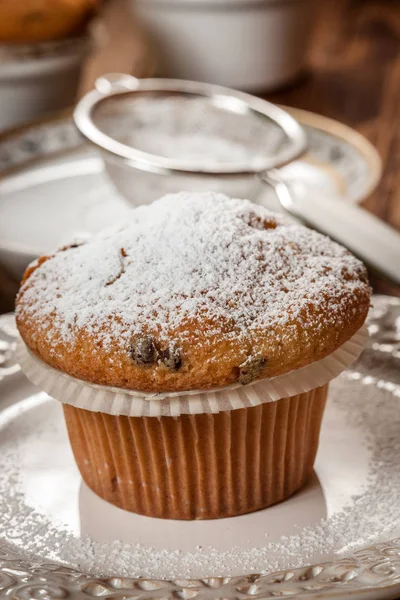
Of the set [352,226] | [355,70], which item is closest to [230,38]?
[355,70]

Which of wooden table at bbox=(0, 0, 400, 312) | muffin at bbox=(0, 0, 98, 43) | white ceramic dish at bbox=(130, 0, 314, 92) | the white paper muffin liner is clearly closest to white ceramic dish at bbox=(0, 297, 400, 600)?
the white paper muffin liner

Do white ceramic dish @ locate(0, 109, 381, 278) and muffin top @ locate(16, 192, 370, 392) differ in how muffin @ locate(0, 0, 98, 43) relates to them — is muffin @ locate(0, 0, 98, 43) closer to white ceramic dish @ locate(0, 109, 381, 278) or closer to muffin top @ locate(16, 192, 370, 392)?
white ceramic dish @ locate(0, 109, 381, 278)

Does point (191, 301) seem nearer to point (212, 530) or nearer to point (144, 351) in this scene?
point (144, 351)

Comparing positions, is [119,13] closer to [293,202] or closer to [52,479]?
[293,202]

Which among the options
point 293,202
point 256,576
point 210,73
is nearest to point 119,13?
point 210,73

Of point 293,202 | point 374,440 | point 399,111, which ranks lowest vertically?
point 399,111

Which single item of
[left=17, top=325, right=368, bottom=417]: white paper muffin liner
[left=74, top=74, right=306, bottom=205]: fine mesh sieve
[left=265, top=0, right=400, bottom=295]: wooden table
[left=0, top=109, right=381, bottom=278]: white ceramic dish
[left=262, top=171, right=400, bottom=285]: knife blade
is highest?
[left=17, top=325, right=368, bottom=417]: white paper muffin liner

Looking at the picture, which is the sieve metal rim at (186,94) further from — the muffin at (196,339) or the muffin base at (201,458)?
the muffin base at (201,458)
